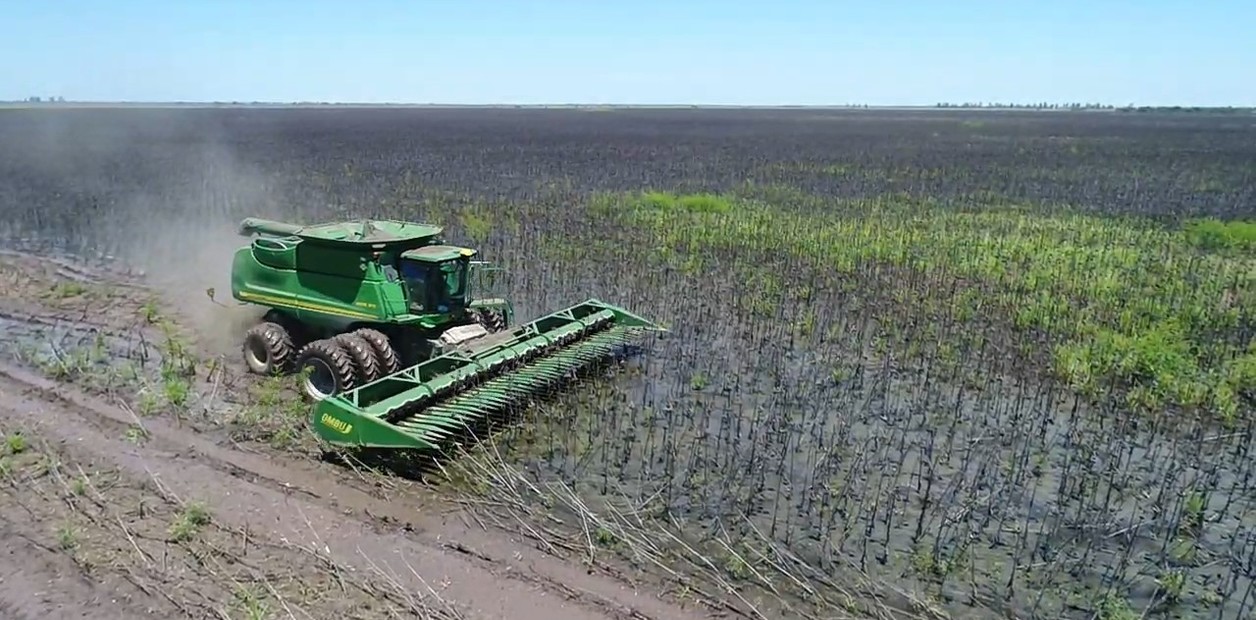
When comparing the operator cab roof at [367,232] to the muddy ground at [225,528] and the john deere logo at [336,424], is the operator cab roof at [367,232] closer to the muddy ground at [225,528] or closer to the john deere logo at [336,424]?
the muddy ground at [225,528]

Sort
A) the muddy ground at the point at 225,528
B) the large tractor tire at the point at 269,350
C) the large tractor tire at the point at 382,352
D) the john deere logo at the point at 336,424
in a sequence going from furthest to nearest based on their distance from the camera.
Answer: the large tractor tire at the point at 269,350, the large tractor tire at the point at 382,352, the john deere logo at the point at 336,424, the muddy ground at the point at 225,528

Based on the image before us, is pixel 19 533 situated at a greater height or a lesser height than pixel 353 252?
lesser

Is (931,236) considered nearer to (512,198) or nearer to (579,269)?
(579,269)

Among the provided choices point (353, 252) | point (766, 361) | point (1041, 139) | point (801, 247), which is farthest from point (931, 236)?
point (1041, 139)

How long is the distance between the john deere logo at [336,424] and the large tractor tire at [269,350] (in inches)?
107

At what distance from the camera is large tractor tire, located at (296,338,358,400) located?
31.9ft

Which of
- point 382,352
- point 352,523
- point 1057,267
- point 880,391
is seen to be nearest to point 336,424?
point 352,523

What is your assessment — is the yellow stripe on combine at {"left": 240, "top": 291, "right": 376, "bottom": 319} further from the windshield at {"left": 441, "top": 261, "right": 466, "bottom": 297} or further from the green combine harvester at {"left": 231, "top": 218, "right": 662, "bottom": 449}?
the windshield at {"left": 441, "top": 261, "right": 466, "bottom": 297}

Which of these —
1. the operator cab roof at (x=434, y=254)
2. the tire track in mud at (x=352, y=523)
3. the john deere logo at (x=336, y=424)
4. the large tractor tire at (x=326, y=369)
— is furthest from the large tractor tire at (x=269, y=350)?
the john deere logo at (x=336, y=424)

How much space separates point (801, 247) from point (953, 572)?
39.1 ft

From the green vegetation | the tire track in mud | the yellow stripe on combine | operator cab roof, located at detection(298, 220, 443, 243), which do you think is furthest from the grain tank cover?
the green vegetation

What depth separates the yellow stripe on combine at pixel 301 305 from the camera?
1034 cm

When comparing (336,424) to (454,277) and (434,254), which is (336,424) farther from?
(454,277)

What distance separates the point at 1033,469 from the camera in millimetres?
8797
